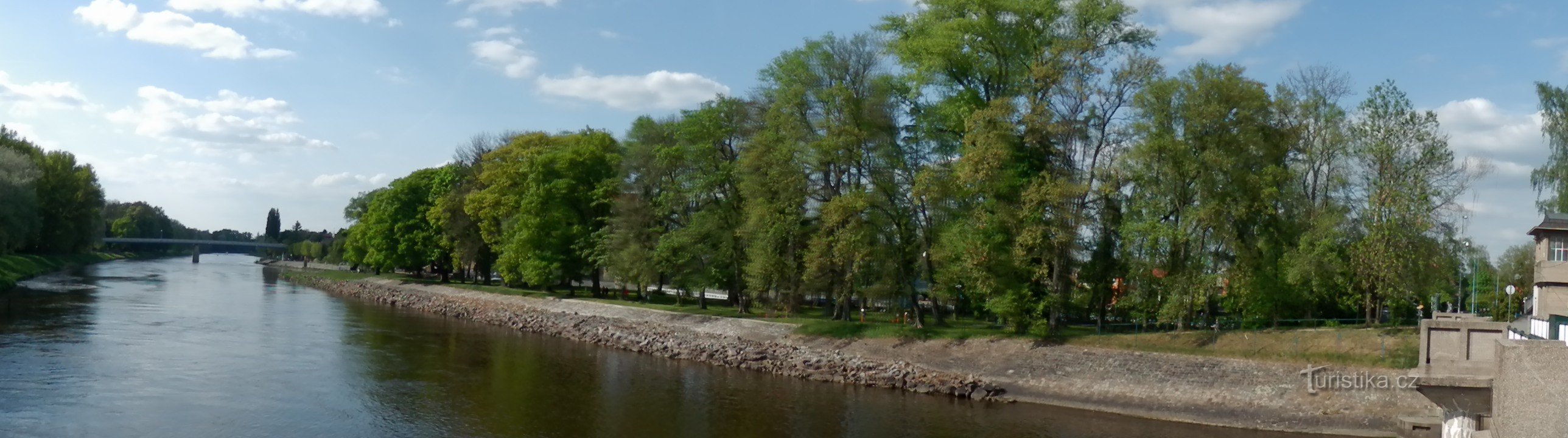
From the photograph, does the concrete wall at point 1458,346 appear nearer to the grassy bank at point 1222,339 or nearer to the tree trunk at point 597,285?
the grassy bank at point 1222,339

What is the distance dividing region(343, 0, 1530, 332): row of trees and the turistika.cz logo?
4.08 metres

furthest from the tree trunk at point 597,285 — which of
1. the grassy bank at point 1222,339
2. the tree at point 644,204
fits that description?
the grassy bank at point 1222,339

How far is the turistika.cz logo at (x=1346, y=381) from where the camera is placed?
26.8m

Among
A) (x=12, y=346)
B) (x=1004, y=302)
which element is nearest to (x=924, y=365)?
(x=1004, y=302)

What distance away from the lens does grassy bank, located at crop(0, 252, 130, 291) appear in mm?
59969

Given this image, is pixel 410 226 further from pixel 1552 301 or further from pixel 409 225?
pixel 1552 301

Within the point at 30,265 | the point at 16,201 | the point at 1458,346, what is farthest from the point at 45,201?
the point at 1458,346

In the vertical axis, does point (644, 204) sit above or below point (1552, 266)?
above

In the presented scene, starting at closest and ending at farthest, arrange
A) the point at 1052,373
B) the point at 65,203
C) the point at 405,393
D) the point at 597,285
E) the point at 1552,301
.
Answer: the point at 1552,301 → the point at 405,393 → the point at 1052,373 → the point at 597,285 → the point at 65,203

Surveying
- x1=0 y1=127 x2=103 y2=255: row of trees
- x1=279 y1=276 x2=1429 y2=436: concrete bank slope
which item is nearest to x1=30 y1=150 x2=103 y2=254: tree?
x1=0 y1=127 x2=103 y2=255: row of trees

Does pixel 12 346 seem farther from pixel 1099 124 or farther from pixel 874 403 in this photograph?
pixel 1099 124

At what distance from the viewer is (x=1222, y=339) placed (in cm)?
3098

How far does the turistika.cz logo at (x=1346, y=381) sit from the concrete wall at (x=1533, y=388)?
9995mm

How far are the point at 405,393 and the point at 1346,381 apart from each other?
25.7 meters
